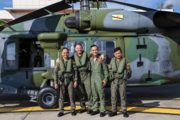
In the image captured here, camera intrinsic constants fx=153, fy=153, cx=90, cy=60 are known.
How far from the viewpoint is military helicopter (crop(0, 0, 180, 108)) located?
4.98m

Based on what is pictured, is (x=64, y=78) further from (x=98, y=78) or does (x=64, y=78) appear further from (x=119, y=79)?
(x=119, y=79)

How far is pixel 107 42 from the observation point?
5094 millimetres

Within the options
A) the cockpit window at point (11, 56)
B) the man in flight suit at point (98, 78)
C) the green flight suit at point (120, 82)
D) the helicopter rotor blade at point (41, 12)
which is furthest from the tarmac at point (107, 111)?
the helicopter rotor blade at point (41, 12)

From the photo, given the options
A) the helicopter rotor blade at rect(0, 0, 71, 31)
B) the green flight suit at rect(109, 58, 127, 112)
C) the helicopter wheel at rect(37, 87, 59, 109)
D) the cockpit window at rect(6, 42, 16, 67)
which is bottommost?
the helicopter wheel at rect(37, 87, 59, 109)

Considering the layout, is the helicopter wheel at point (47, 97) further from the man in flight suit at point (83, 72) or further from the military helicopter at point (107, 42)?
the man in flight suit at point (83, 72)

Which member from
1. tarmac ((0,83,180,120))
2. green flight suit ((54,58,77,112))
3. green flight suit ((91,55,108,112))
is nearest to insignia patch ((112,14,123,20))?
green flight suit ((91,55,108,112))

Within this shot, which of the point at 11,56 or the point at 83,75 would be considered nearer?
the point at 83,75

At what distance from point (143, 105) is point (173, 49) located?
7.10ft

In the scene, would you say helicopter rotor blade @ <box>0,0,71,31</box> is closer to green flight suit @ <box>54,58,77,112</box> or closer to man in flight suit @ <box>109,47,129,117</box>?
green flight suit @ <box>54,58,77,112</box>

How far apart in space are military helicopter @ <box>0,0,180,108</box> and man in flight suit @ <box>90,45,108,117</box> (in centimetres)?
107

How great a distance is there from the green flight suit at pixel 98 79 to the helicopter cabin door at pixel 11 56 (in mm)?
2632

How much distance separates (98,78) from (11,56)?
9.85 ft

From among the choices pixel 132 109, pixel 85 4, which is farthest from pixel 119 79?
pixel 85 4

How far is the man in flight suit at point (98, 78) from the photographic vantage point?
13.0 feet
